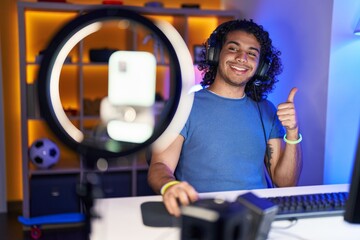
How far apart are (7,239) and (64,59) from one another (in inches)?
107

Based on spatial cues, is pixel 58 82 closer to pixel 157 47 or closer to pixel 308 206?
pixel 157 47

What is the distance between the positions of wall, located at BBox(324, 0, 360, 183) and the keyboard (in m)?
0.83

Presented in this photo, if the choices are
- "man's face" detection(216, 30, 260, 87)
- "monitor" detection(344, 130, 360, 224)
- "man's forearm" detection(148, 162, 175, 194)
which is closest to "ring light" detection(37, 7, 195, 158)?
"monitor" detection(344, 130, 360, 224)

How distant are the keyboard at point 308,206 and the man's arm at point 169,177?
30 centimetres

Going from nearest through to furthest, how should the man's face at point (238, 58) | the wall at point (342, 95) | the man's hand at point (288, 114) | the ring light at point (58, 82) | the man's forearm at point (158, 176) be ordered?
the ring light at point (58, 82) → the man's forearm at point (158, 176) → the man's hand at point (288, 114) → the man's face at point (238, 58) → the wall at point (342, 95)

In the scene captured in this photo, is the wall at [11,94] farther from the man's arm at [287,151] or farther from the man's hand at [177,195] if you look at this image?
the man's hand at [177,195]

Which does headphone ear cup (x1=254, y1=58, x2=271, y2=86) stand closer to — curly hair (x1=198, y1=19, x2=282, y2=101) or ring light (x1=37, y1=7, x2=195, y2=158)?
curly hair (x1=198, y1=19, x2=282, y2=101)

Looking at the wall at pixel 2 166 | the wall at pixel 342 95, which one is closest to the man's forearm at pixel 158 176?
the wall at pixel 342 95

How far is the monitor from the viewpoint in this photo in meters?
0.79

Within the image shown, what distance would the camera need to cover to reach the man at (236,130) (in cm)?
156

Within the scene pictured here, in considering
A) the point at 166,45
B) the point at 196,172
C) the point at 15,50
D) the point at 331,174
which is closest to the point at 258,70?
the point at 196,172

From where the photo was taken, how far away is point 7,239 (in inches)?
113

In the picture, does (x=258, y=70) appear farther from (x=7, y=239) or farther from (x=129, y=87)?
(x=7, y=239)

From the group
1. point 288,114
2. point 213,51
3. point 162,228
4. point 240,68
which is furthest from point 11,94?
point 162,228
